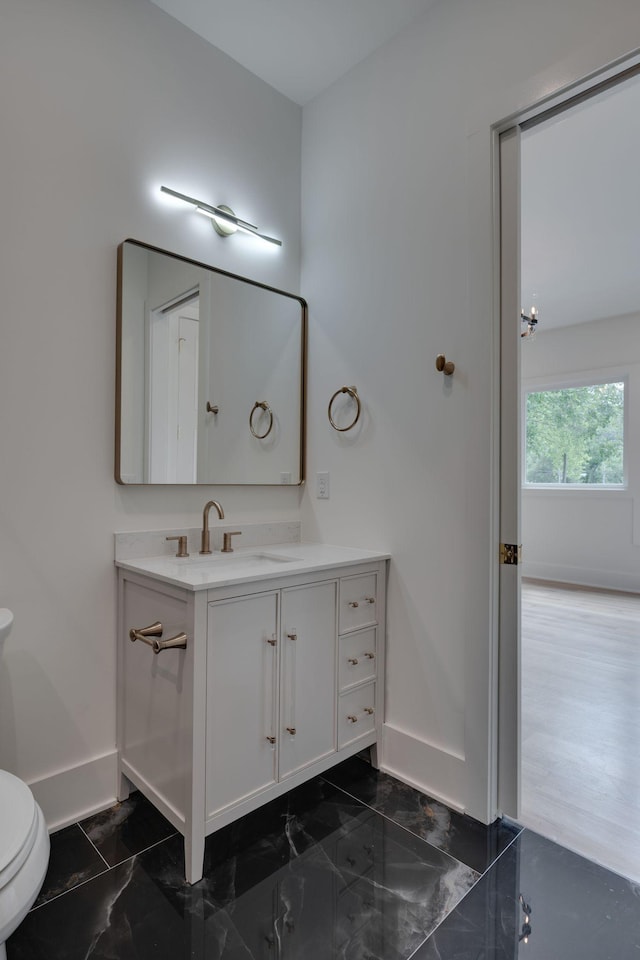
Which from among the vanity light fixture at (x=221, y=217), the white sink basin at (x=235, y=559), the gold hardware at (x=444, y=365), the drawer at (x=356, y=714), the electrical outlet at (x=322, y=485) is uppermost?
the vanity light fixture at (x=221, y=217)

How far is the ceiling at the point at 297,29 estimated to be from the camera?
189cm

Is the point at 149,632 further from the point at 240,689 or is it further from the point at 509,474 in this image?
the point at 509,474

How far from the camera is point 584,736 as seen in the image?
220cm

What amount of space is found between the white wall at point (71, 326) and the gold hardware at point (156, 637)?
11.8 inches

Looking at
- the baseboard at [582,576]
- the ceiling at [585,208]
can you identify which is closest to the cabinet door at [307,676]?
the ceiling at [585,208]

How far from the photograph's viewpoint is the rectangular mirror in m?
1.82

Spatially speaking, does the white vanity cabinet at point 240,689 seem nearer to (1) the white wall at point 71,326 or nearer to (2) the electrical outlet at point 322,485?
(1) the white wall at point 71,326

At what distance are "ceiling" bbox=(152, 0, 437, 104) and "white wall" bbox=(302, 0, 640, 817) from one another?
0.26 ft

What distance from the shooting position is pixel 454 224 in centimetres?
180

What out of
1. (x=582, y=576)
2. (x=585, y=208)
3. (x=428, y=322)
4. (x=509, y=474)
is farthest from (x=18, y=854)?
(x=582, y=576)

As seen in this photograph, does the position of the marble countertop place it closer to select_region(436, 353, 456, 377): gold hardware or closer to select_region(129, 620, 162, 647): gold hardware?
select_region(129, 620, 162, 647): gold hardware

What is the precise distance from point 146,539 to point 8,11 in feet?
5.58

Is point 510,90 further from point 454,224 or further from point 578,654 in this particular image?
point 578,654

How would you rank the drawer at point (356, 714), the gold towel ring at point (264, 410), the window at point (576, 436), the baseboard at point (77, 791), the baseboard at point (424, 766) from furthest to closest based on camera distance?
the window at point (576, 436), the gold towel ring at point (264, 410), the drawer at point (356, 714), the baseboard at point (424, 766), the baseboard at point (77, 791)
